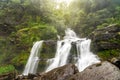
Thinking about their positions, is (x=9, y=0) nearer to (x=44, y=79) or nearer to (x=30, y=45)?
(x=30, y=45)

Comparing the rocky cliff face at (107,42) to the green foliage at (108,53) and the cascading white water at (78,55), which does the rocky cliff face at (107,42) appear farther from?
the cascading white water at (78,55)

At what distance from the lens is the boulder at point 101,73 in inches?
332

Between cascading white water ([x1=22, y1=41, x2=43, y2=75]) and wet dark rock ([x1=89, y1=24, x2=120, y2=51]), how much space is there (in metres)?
7.46

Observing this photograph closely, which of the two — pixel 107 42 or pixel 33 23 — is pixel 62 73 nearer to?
pixel 107 42

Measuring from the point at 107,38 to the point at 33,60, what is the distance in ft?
32.0

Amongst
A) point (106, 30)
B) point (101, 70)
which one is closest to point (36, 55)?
point (106, 30)

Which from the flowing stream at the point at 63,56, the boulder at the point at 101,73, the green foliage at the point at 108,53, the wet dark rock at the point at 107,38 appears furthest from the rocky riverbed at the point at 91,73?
the wet dark rock at the point at 107,38

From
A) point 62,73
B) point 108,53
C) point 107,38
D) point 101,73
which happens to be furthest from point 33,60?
point 101,73

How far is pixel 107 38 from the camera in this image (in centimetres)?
2450

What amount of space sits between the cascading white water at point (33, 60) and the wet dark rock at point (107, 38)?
746 centimetres

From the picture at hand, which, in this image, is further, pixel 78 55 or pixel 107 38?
pixel 78 55

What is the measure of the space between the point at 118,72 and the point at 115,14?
98.1 ft

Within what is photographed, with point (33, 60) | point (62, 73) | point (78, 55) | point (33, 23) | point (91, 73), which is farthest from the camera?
point (33, 23)

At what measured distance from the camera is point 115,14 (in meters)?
36.8
